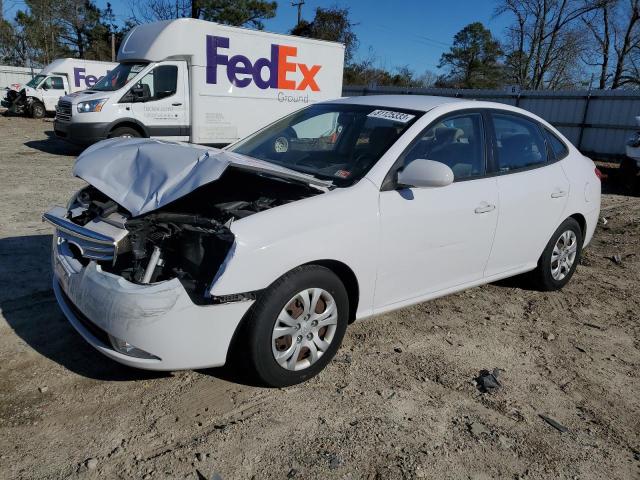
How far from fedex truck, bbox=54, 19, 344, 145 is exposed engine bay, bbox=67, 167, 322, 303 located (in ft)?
27.7

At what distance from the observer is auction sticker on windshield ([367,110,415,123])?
12.2 ft

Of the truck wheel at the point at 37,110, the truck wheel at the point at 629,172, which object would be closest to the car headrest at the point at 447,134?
the truck wheel at the point at 629,172

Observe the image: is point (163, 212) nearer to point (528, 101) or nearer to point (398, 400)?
point (398, 400)

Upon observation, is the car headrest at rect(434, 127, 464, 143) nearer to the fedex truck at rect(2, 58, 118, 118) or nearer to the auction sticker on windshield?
the auction sticker on windshield

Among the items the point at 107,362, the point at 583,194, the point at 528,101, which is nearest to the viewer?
the point at 107,362

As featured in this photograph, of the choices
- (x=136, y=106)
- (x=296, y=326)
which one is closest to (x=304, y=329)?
(x=296, y=326)

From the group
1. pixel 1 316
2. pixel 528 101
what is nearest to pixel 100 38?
pixel 528 101

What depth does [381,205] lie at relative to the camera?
3.28 metres

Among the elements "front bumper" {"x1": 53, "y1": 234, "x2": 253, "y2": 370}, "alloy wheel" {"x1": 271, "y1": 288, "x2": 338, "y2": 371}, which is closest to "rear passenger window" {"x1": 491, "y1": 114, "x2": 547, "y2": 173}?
"alloy wheel" {"x1": 271, "y1": 288, "x2": 338, "y2": 371}

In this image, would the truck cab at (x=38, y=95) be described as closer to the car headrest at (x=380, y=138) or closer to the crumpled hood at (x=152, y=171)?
the crumpled hood at (x=152, y=171)

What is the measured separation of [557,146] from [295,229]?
3.09 metres

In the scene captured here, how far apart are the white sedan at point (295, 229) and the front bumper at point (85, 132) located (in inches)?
320

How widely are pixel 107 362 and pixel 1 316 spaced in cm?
108

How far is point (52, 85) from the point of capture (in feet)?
72.1
